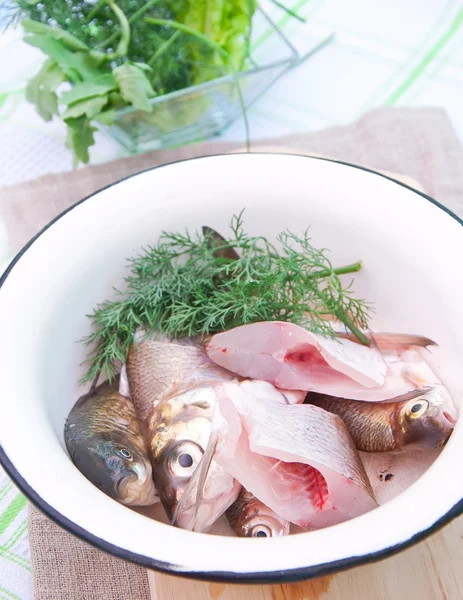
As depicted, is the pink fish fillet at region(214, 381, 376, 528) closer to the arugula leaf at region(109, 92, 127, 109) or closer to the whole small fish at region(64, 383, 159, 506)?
the whole small fish at region(64, 383, 159, 506)

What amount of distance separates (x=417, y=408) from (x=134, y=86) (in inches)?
34.2

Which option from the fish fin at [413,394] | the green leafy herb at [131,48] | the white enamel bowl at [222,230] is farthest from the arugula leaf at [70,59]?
the fish fin at [413,394]

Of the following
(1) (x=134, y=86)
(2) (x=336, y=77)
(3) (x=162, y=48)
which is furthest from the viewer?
(2) (x=336, y=77)

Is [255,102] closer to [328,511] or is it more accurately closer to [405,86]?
[405,86]

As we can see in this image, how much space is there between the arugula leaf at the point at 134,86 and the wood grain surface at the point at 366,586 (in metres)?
0.91

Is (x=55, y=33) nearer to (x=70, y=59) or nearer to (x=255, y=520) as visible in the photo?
(x=70, y=59)

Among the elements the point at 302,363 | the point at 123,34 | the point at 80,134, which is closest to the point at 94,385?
the point at 302,363

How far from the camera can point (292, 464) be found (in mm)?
790

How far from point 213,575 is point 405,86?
59.8 inches

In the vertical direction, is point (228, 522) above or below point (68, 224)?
below

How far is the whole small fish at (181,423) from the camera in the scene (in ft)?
2.52

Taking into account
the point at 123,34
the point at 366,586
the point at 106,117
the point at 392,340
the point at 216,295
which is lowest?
the point at 366,586

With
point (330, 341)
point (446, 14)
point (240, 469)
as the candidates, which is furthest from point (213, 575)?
point (446, 14)

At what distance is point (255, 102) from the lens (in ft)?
5.57
